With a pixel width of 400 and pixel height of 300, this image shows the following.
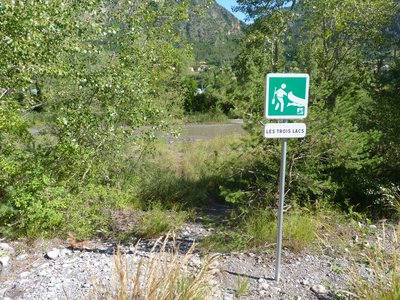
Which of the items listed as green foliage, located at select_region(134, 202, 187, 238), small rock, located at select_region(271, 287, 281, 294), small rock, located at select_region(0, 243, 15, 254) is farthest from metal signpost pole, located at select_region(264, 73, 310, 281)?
small rock, located at select_region(0, 243, 15, 254)

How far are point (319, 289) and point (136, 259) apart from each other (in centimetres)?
196

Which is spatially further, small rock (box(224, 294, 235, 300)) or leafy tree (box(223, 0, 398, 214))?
leafy tree (box(223, 0, 398, 214))

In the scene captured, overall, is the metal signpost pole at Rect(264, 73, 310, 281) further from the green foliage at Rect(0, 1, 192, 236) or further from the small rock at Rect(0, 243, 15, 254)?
the small rock at Rect(0, 243, 15, 254)

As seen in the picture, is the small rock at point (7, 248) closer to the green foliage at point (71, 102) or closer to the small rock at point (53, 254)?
the green foliage at point (71, 102)

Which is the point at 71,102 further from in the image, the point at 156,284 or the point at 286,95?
the point at 156,284

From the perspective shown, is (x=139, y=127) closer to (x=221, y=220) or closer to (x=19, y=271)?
(x=221, y=220)

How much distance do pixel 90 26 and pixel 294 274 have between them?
12.0 ft

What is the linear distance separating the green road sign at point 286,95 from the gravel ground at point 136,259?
1.65 m

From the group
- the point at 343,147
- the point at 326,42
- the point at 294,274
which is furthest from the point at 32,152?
the point at 326,42

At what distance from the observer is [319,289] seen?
3.74 metres

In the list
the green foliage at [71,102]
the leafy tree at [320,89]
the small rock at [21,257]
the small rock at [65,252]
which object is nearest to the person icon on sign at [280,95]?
the leafy tree at [320,89]

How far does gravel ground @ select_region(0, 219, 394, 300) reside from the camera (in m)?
3.62

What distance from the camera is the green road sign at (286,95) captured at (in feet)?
11.2

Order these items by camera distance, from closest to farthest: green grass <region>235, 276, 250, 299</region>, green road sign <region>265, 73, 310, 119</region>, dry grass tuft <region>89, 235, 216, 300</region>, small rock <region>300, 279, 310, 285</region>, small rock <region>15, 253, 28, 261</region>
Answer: dry grass tuft <region>89, 235, 216, 300</region>, green road sign <region>265, 73, 310, 119</region>, green grass <region>235, 276, 250, 299</region>, small rock <region>300, 279, 310, 285</region>, small rock <region>15, 253, 28, 261</region>
